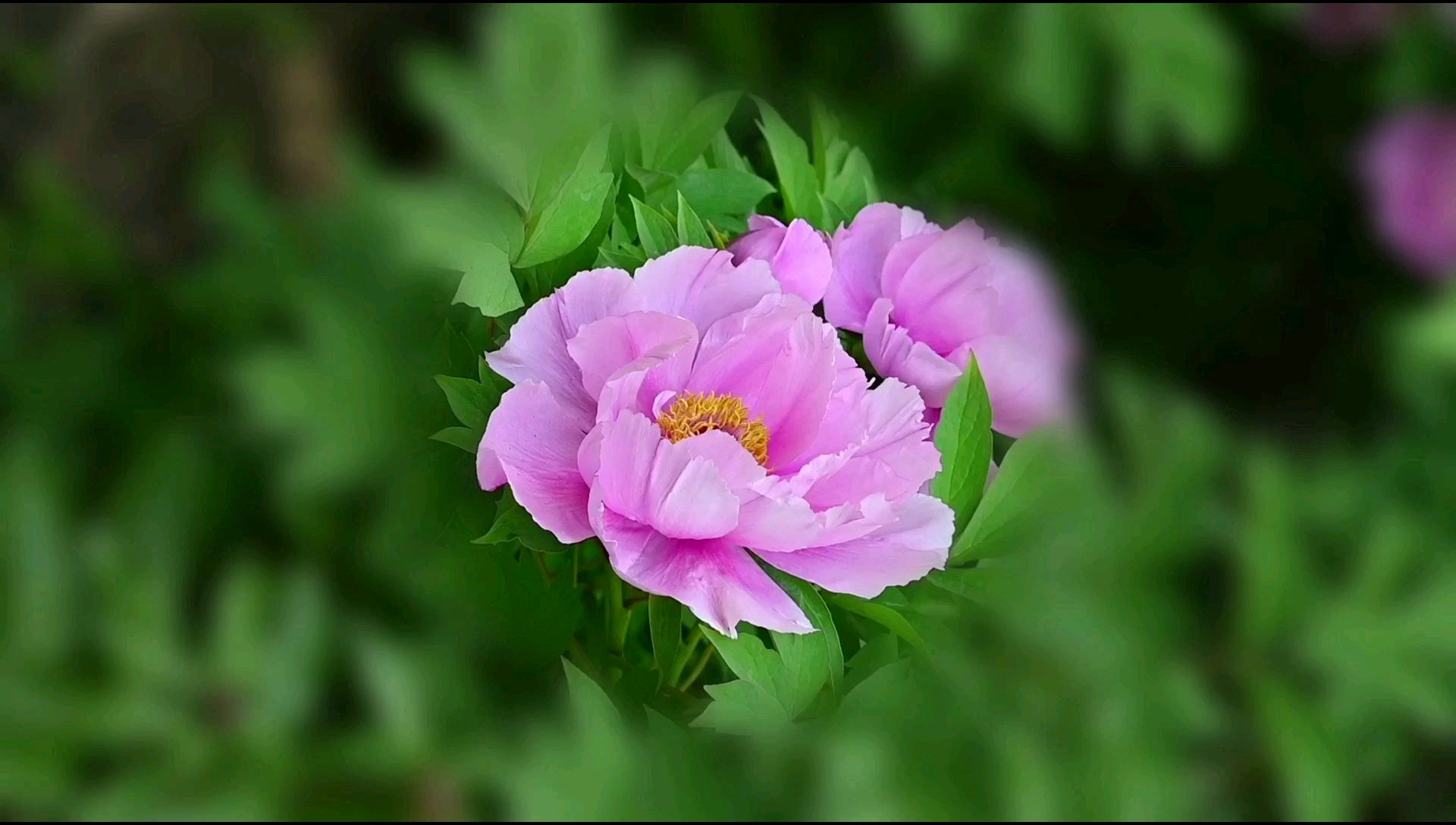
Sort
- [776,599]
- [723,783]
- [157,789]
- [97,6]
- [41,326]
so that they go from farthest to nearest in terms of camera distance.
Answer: [97,6] < [41,326] < [157,789] < [723,783] < [776,599]

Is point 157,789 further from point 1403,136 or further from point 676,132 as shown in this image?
point 1403,136

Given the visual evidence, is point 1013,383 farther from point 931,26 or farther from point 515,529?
point 931,26

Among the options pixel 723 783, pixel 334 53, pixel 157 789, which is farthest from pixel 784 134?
pixel 334 53

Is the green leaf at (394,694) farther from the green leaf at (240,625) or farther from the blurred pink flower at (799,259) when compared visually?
the blurred pink flower at (799,259)

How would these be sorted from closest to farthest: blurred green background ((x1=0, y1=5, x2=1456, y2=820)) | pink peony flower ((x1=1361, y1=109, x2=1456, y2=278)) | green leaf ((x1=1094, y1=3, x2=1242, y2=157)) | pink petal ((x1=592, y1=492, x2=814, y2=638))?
pink petal ((x1=592, y1=492, x2=814, y2=638)), blurred green background ((x1=0, y1=5, x2=1456, y2=820)), green leaf ((x1=1094, y1=3, x2=1242, y2=157)), pink peony flower ((x1=1361, y1=109, x2=1456, y2=278))

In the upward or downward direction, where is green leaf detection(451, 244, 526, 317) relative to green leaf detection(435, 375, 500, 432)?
upward

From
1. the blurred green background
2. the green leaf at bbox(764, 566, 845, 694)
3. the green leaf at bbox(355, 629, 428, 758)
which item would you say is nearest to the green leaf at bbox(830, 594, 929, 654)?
the green leaf at bbox(764, 566, 845, 694)

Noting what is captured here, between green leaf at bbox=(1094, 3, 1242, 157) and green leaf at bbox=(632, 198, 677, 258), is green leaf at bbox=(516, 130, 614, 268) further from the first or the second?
green leaf at bbox=(1094, 3, 1242, 157)
